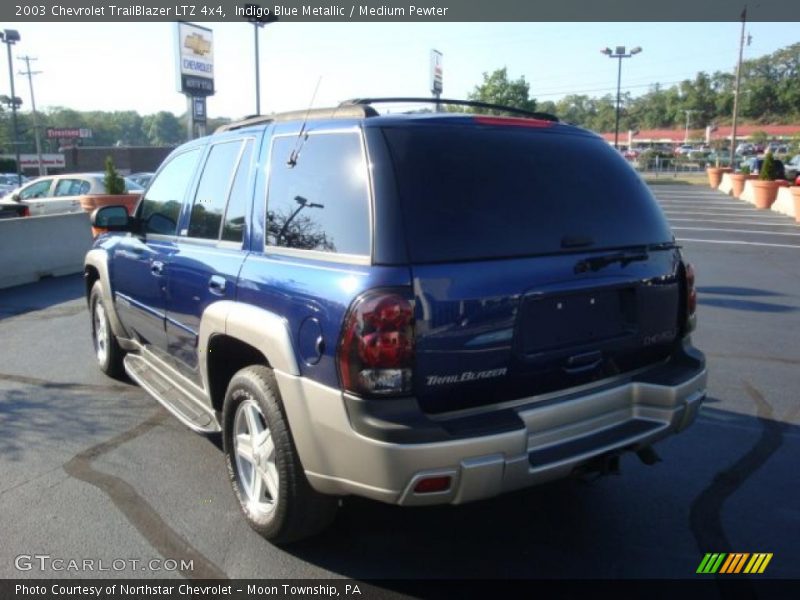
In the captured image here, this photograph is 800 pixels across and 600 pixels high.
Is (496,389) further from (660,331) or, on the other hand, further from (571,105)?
(571,105)

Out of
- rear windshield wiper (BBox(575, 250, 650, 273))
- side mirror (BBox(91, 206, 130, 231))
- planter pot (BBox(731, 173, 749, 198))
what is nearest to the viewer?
rear windshield wiper (BBox(575, 250, 650, 273))

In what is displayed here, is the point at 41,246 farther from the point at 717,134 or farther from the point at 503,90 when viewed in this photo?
the point at 717,134

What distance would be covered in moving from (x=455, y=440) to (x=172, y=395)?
2391 mm

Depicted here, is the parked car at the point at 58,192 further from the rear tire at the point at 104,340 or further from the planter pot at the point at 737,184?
the planter pot at the point at 737,184

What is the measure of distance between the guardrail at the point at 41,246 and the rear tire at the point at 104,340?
571cm

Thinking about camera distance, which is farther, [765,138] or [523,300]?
[765,138]

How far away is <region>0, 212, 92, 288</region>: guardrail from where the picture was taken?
35.7ft

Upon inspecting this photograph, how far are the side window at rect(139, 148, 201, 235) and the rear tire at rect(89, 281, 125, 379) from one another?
100 cm

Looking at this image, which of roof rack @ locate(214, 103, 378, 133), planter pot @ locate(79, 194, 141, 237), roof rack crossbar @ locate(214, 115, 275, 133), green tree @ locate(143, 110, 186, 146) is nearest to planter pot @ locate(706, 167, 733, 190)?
planter pot @ locate(79, 194, 141, 237)

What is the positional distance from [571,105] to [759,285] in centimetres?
14642

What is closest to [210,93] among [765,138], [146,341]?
[146,341]

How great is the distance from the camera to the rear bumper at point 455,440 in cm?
253

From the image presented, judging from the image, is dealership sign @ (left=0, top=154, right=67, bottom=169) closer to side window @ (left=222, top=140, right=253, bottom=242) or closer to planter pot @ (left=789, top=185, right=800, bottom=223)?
planter pot @ (left=789, top=185, right=800, bottom=223)

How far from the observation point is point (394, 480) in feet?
8.36
